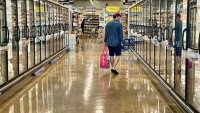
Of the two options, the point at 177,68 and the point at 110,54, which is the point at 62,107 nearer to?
the point at 177,68

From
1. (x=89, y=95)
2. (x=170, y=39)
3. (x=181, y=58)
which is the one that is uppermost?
(x=170, y=39)

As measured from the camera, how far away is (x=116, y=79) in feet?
30.9

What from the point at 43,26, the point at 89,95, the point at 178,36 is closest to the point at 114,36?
the point at 43,26

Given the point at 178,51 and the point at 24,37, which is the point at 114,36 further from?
the point at 178,51

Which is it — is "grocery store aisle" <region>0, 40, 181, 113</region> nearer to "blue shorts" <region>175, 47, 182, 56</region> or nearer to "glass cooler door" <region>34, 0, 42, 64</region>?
"blue shorts" <region>175, 47, 182, 56</region>

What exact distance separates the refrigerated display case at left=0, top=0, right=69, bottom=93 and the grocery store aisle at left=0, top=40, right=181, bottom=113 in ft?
1.74

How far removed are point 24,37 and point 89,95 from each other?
125 inches

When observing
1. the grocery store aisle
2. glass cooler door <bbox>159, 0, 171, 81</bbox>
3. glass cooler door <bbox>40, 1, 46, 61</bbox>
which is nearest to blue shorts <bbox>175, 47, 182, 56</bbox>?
the grocery store aisle

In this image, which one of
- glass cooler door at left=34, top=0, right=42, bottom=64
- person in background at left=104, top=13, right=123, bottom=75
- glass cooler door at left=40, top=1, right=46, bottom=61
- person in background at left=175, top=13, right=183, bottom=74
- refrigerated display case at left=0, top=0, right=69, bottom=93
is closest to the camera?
person in background at left=175, top=13, right=183, bottom=74

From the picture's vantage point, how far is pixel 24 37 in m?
9.64

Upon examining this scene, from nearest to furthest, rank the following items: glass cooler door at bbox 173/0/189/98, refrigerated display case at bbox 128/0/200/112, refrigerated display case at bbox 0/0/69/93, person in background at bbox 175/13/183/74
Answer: refrigerated display case at bbox 128/0/200/112
glass cooler door at bbox 173/0/189/98
person in background at bbox 175/13/183/74
refrigerated display case at bbox 0/0/69/93

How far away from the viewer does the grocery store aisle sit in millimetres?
6172

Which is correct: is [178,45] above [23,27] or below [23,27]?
below

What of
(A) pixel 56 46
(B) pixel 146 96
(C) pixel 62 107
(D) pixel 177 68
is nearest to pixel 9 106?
(C) pixel 62 107
